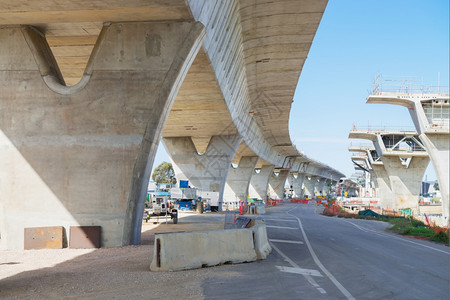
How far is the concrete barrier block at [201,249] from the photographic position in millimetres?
11000

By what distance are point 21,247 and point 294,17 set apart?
46.3 feet

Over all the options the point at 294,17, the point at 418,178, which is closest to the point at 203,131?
the point at 294,17

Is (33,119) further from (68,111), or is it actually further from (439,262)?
(439,262)

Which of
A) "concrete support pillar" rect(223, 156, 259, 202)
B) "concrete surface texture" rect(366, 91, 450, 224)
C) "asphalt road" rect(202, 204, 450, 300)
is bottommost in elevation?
"asphalt road" rect(202, 204, 450, 300)

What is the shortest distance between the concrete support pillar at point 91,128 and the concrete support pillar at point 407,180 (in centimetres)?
5812

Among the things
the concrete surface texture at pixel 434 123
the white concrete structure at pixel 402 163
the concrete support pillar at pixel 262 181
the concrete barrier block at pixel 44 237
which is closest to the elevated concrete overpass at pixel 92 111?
the concrete barrier block at pixel 44 237

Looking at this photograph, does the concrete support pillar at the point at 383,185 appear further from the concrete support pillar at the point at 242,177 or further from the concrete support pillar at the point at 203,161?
the concrete support pillar at the point at 203,161

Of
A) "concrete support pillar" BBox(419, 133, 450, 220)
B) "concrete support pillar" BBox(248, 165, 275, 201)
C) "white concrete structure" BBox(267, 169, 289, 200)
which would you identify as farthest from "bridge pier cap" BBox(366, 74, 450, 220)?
"white concrete structure" BBox(267, 169, 289, 200)

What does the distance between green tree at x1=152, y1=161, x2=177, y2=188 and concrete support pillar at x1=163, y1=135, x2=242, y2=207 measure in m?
80.3

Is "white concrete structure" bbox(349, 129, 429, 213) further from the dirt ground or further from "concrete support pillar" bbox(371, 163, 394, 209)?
the dirt ground

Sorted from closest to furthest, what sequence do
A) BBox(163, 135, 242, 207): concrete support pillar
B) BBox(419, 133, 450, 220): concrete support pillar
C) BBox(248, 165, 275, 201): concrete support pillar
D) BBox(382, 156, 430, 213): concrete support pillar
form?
BBox(419, 133, 450, 220): concrete support pillar
BBox(163, 135, 242, 207): concrete support pillar
BBox(382, 156, 430, 213): concrete support pillar
BBox(248, 165, 275, 201): concrete support pillar

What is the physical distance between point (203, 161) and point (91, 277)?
34560 mm

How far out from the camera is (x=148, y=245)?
52.9ft

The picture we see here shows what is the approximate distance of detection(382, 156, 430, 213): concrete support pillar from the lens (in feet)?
220
